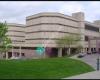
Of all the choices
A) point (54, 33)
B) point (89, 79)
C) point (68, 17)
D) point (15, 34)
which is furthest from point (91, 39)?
point (89, 79)

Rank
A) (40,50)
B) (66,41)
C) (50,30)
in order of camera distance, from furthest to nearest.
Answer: (50,30)
(40,50)
(66,41)

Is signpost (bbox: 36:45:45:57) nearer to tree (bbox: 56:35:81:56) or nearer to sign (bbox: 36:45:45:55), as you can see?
sign (bbox: 36:45:45:55)

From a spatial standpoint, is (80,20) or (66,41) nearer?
(66,41)

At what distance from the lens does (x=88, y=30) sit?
336 feet

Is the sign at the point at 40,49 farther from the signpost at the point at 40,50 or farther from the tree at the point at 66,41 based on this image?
the tree at the point at 66,41

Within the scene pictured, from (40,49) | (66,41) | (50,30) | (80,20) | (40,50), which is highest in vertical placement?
(80,20)

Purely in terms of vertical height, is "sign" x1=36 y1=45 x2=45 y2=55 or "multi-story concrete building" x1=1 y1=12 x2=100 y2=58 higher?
"multi-story concrete building" x1=1 y1=12 x2=100 y2=58

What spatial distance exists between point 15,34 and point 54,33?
41077 millimetres

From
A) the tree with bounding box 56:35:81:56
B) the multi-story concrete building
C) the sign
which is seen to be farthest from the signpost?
the tree with bounding box 56:35:81:56

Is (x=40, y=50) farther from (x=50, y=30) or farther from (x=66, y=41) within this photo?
(x=66, y=41)

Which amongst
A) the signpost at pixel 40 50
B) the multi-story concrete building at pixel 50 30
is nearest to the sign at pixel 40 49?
the signpost at pixel 40 50

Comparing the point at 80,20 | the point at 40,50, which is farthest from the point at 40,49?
the point at 80,20

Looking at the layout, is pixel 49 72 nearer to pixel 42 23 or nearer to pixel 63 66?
pixel 63 66

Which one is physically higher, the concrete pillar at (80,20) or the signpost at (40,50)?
the concrete pillar at (80,20)
